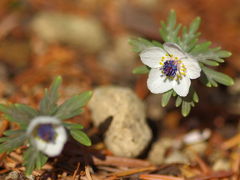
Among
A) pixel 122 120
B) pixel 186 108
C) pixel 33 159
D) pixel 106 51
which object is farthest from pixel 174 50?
pixel 106 51

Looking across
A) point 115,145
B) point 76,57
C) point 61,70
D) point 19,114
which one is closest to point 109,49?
point 76,57

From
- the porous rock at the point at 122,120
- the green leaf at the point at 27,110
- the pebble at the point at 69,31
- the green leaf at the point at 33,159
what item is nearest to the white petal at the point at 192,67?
the porous rock at the point at 122,120

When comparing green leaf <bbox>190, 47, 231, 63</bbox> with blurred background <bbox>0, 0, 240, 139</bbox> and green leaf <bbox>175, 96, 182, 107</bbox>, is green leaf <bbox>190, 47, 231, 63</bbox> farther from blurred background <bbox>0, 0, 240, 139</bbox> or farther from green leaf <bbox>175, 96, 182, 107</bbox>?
blurred background <bbox>0, 0, 240, 139</bbox>

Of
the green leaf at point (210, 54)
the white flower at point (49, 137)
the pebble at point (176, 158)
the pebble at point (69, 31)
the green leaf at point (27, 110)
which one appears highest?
the pebble at point (69, 31)

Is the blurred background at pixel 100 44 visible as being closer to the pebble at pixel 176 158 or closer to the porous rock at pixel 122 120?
the pebble at pixel 176 158

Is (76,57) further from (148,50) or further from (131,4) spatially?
(148,50)

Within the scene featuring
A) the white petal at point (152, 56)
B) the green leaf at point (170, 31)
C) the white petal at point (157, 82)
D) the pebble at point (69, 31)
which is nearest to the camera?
the white petal at point (152, 56)

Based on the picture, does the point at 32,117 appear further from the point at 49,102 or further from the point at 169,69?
the point at 169,69
